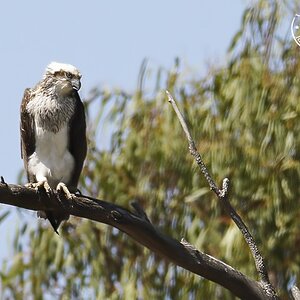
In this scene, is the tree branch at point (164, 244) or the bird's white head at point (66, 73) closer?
the tree branch at point (164, 244)

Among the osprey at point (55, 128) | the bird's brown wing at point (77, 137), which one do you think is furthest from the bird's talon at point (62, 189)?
the bird's brown wing at point (77, 137)

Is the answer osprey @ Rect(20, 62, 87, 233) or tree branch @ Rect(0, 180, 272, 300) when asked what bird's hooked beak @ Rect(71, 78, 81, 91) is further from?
tree branch @ Rect(0, 180, 272, 300)

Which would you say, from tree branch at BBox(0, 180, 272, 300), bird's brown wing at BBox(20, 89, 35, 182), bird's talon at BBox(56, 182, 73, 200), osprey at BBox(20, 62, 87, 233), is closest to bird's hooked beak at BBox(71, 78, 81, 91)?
osprey at BBox(20, 62, 87, 233)

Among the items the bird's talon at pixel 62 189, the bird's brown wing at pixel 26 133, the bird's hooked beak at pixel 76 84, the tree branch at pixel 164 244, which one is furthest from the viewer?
the bird's brown wing at pixel 26 133

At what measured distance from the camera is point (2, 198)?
10.3 ft

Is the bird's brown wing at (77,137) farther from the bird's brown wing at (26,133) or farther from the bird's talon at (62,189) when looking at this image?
the bird's talon at (62,189)

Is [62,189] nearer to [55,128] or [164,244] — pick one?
[55,128]

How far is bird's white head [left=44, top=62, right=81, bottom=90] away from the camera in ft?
13.8

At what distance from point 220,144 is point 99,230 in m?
0.81

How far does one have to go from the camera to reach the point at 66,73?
Answer: 13.9 feet

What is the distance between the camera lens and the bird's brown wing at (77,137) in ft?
14.1

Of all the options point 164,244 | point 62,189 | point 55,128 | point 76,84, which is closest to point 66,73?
point 76,84

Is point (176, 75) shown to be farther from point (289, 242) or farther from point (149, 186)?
point (289, 242)

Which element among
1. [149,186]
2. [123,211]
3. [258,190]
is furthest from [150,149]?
[123,211]
